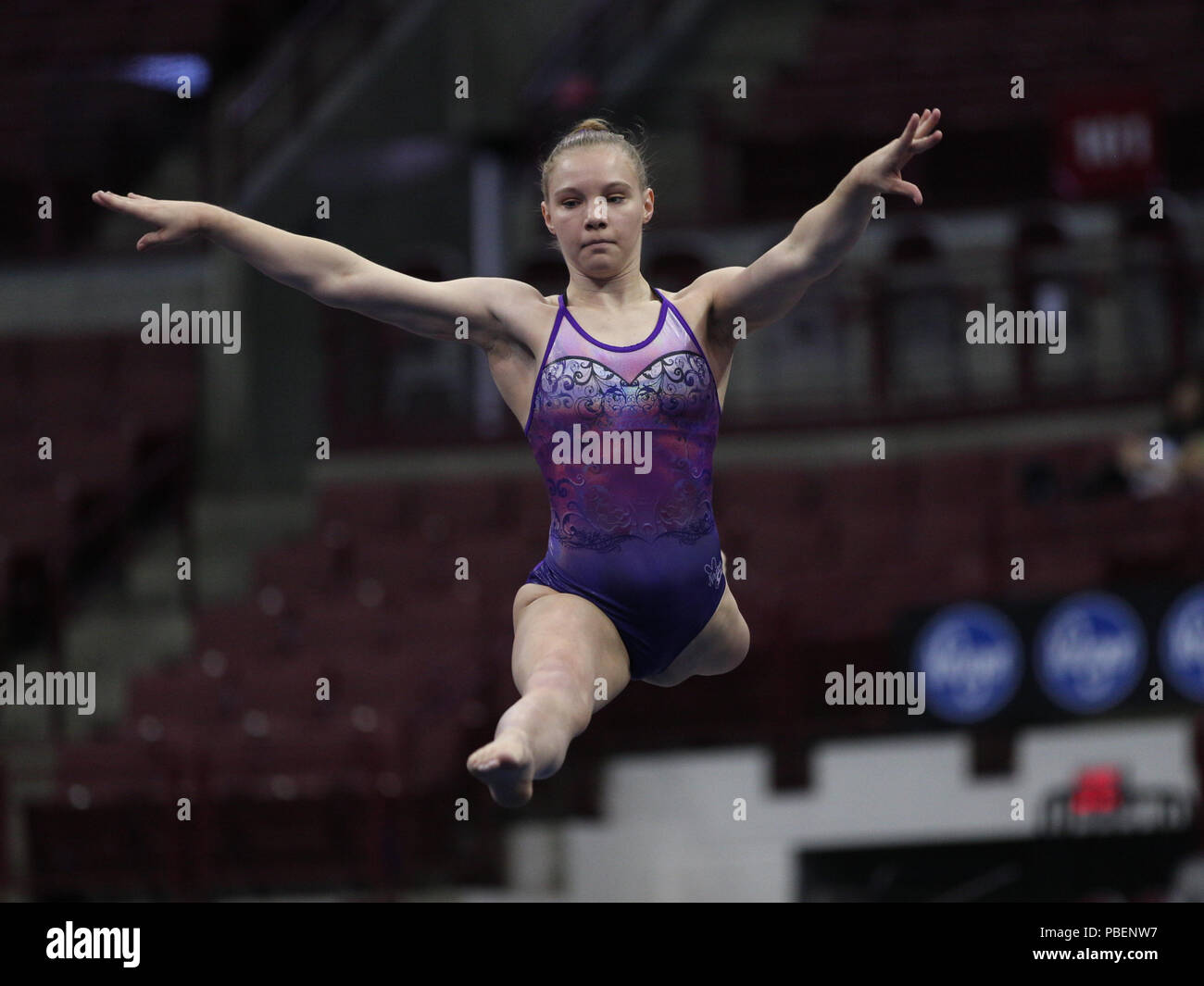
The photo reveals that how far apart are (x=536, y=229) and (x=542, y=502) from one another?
346cm

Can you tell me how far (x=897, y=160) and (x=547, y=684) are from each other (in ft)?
4.72

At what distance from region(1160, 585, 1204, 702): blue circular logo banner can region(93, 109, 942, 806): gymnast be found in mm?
4754

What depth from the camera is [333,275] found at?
4758mm

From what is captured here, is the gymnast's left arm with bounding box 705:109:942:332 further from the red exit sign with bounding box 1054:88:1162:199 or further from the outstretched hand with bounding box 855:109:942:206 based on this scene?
the red exit sign with bounding box 1054:88:1162:199

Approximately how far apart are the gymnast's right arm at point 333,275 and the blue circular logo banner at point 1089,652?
5.06 metres

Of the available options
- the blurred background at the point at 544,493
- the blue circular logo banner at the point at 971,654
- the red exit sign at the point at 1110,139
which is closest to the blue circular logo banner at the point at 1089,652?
the blurred background at the point at 544,493

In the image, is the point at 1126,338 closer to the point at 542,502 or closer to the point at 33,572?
the point at 542,502

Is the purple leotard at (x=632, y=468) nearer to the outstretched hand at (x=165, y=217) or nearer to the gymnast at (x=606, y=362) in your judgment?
the gymnast at (x=606, y=362)

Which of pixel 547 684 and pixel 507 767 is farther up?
pixel 547 684

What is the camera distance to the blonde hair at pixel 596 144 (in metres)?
4.76

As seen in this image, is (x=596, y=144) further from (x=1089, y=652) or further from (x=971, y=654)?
(x=1089, y=652)

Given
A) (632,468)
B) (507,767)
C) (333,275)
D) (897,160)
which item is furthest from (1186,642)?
(507,767)

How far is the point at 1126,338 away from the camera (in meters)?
12.2

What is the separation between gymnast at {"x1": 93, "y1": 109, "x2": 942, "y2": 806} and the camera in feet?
15.4
